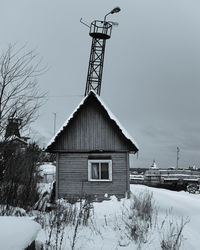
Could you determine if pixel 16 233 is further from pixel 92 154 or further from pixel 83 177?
pixel 92 154

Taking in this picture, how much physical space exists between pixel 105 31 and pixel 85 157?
14139mm

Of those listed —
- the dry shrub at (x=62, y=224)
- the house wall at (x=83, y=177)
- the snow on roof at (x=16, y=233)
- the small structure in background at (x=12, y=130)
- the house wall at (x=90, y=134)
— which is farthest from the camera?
the house wall at (x=90, y=134)

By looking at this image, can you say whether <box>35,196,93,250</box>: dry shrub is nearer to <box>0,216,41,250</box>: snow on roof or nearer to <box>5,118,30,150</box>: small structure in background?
<box>0,216,41,250</box>: snow on roof

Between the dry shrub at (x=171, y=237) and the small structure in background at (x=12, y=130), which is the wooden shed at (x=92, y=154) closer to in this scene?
the dry shrub at (x=171, y=237)

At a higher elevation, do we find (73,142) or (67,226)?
(73,142)

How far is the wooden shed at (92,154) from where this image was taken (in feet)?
61.4

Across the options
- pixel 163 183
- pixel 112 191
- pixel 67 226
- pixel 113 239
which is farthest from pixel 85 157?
pixel 163 183

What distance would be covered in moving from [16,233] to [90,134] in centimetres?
1421

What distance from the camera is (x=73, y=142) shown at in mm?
18984

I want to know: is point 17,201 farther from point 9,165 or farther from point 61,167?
point 61,167

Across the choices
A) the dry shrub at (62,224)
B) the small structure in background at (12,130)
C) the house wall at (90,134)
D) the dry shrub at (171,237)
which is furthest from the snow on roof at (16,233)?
the house wall at (90,134)

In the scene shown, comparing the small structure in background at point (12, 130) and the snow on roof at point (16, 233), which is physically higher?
the small structure in background at point (12, 130)

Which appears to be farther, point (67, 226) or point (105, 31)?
point (105, 31)

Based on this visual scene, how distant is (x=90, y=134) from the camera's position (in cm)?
1905
